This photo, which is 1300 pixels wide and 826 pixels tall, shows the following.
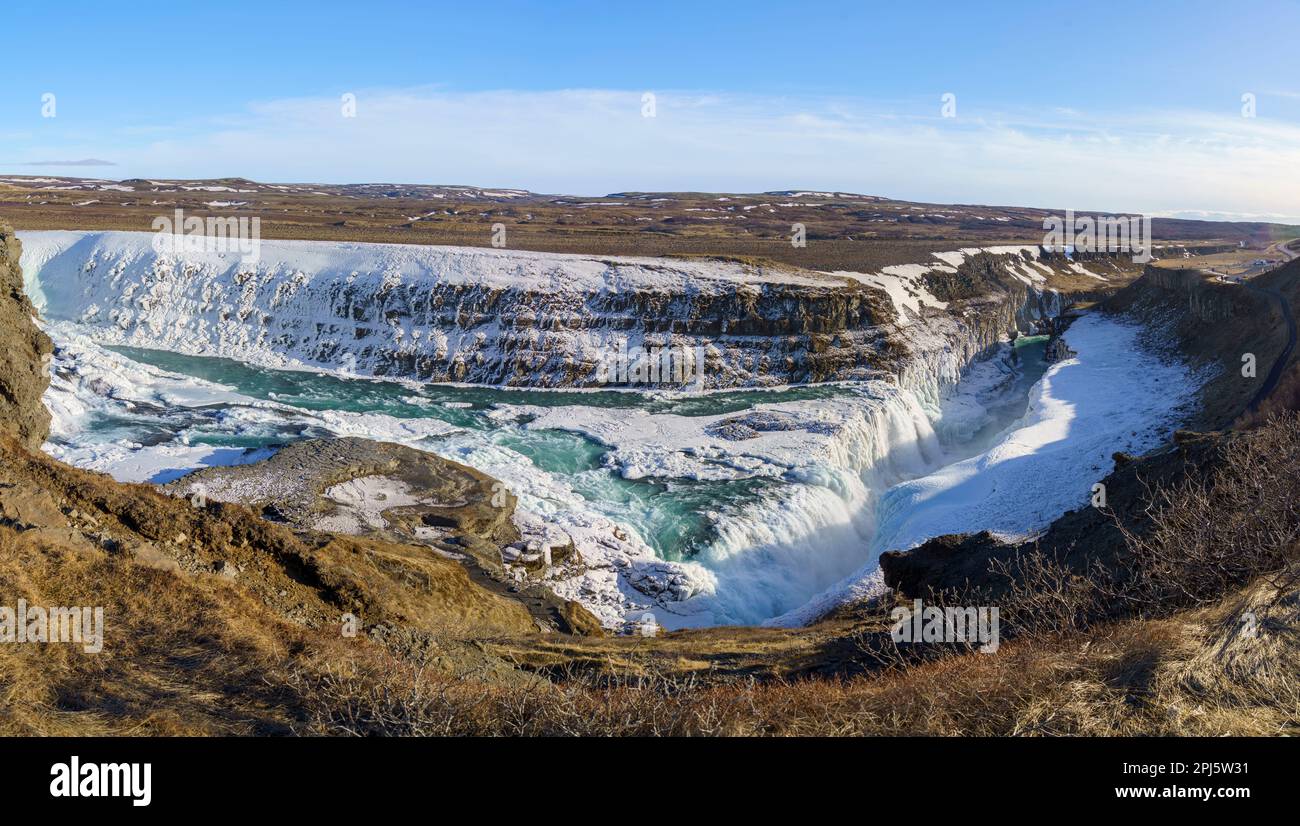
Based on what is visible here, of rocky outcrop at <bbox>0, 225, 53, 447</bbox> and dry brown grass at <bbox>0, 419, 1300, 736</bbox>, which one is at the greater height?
rocky outcrop at <bbox>0, 225, 53, 447</bbox>

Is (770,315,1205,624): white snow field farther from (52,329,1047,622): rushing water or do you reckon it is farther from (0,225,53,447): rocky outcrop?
(0,225,53,447): rocky outcrop

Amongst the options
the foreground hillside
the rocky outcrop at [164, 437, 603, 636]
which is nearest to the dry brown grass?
the foreground hillside

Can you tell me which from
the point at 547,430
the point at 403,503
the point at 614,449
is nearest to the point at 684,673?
the point at 403,503

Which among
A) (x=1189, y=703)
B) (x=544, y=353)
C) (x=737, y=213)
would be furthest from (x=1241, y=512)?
(x=737, y=213)

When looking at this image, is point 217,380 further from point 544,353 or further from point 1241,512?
point 1241,512

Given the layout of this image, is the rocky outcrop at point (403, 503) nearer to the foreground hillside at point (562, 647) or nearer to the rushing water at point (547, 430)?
the foreground hillside at point (562, 647)

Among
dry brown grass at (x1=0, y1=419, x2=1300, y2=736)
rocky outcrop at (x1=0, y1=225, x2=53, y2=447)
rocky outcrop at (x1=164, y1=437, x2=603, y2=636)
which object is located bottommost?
rocky outcrop at (x1=164, y1=437, x2=603, y2=636)
